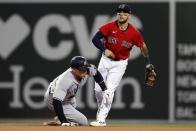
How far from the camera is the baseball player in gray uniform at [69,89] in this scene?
28.5 ft

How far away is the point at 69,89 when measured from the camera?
8859mm

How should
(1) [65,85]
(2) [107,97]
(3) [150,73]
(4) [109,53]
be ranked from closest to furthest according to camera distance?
(1) [65,85], (2) [107,97], (4) [109,53], (3) [150,73]

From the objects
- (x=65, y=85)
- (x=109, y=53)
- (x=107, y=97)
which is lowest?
(x=107, y=97)

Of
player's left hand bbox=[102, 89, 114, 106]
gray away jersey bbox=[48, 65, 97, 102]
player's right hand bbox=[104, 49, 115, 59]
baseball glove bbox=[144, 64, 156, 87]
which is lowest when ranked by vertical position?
player's left hand bbox=[102, 89, 114, 106]

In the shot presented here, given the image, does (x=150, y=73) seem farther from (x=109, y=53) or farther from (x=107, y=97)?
(x=107, y=97)

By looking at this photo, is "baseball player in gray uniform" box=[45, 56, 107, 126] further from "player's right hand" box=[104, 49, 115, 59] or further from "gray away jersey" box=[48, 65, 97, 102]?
"player's right hand" box=[104, 49, 115, 59]

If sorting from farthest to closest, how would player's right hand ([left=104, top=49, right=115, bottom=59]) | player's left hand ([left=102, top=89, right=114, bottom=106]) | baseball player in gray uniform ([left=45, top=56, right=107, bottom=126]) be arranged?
player's right hand ([left=104, top=49, right=115, bottom=59]), player's left hand ([left=102, top=89, right=114, bottom=106]), baseball player in gray uniform ([left=45, top=56, right=107, bottom=126])

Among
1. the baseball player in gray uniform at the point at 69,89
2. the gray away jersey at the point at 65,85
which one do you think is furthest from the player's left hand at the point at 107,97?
the gray away jersey at the point at 65,85

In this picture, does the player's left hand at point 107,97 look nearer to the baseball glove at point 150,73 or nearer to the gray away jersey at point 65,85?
the gray away jersey at point 65,85

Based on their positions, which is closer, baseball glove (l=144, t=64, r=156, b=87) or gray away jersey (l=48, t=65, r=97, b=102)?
gray away jersey (l=48, t=65, r=97, b=102)

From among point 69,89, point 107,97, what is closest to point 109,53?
point 107,97

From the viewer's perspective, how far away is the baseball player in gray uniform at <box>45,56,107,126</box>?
28.5ft

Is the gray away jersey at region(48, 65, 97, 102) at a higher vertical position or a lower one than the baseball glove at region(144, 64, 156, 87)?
lower

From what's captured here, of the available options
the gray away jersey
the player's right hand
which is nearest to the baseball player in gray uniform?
the gray away jersey
